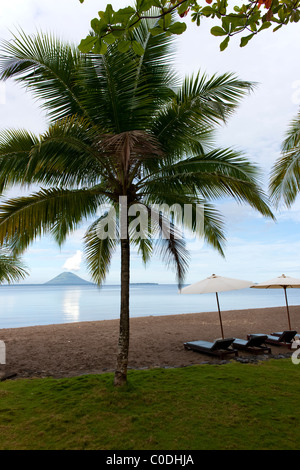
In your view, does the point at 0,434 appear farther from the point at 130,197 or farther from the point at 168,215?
the point at 168,215

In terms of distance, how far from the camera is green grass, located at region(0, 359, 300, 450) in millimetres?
4266

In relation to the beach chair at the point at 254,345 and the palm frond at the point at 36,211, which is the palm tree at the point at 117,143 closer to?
the palm frond at the point at 36,211

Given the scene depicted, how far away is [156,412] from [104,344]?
6.67 metres

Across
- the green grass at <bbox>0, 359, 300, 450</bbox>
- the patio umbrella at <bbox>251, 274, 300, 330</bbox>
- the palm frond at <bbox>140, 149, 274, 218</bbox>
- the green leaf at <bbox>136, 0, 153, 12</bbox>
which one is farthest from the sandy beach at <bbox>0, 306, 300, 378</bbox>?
the green leaf at <bbox>136, 0, 153, 12</bbox>

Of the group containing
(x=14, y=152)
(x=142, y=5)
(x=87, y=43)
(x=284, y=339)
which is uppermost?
(x=14, y=152)

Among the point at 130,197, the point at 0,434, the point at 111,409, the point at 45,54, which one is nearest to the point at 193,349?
the point at 111,409

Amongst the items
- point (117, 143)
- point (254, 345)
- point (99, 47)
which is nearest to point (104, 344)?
point (254, 345)

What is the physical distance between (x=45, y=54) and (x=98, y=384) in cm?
664

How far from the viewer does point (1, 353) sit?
33.4 ft

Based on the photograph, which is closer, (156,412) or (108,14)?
(108,14)

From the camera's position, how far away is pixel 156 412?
205 inches

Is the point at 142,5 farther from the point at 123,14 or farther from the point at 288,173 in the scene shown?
the point at 288,173

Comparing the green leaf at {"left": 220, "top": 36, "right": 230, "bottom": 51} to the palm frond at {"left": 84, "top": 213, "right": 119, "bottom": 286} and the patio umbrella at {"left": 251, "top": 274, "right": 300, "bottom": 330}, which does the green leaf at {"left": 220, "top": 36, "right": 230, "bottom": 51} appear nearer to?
the palm frond at {"left": 84, "top": 213, "right": 119, "bottom": 286}
